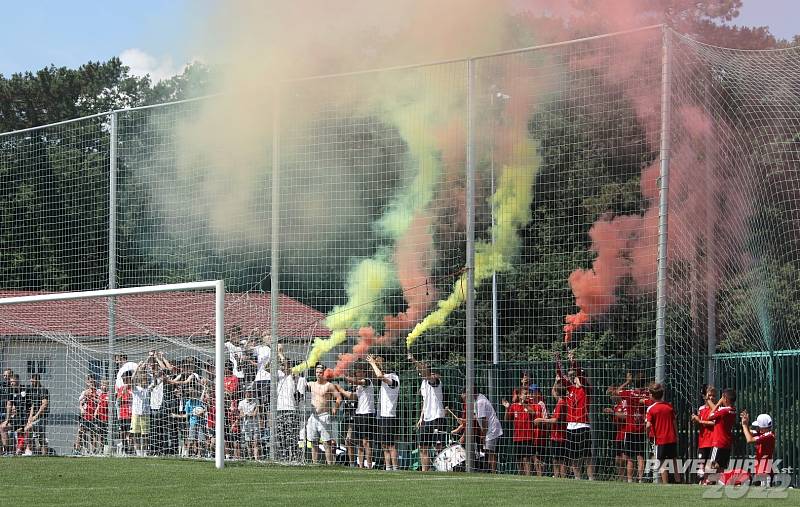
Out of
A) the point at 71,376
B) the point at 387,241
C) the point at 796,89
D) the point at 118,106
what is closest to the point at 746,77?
the point at 796,89

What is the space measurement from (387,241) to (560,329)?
8.15m

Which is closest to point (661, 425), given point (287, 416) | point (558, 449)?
point (558, 449)

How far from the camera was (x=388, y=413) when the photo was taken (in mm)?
18719

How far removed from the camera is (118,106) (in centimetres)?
4903

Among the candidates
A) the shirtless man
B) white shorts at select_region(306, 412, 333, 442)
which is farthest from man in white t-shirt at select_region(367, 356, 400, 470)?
white shorts at select_region(306, 412, 333, 442)

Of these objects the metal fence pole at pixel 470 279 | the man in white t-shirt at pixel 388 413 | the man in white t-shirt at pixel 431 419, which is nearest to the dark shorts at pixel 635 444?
the metal fence pole at pixel 470 279

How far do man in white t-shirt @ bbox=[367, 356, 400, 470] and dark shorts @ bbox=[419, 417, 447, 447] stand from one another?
0.42m

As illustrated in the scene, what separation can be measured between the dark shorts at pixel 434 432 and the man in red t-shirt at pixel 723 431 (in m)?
4.12

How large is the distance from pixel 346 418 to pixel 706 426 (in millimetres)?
5362

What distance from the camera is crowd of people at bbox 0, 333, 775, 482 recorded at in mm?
17719

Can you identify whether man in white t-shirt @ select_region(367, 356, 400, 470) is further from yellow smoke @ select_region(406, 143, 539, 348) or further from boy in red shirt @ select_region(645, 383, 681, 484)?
boy in red shirt @ select_region(645, 383, 681, 484)

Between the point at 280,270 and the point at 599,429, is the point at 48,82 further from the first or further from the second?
the point at 599,429

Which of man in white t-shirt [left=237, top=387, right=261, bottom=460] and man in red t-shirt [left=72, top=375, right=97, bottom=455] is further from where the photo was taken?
man in red t-shirt [left=72, top=375, right=97, bottom=455]

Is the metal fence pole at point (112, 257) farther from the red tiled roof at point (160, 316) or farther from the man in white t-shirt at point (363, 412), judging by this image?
the man in white t-shirt at point (363, 412)
